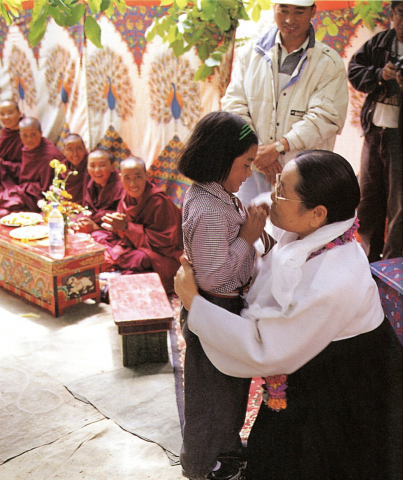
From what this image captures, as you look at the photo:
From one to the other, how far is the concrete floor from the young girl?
0.55 m

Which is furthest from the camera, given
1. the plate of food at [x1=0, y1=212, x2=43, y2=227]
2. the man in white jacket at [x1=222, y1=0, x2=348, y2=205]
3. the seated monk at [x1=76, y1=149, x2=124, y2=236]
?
the seated monk at [x1=76, y1=149, x2=124, y2=236]

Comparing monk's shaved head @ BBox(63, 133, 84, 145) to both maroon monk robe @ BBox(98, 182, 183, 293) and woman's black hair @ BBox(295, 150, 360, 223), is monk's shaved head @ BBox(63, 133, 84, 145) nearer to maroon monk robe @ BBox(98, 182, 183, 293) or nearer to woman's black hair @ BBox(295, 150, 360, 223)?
maroon monk robe @ BBox(98, 182, 183, 293)

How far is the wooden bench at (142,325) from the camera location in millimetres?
3564

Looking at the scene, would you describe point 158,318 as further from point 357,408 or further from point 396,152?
point 396,152

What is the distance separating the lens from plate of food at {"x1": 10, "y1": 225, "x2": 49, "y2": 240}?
464cm

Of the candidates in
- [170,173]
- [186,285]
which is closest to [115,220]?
[170,173]

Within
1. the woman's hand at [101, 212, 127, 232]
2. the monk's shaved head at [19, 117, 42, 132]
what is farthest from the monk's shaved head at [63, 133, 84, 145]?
the woman's hand at [101, 212, 127, 232]

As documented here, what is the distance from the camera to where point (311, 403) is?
1.92 metres

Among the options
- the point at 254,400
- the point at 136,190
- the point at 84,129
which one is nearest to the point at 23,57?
the point at 84,129

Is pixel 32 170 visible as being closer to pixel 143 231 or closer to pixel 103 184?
pixel 103 184

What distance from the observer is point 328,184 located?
183 cm

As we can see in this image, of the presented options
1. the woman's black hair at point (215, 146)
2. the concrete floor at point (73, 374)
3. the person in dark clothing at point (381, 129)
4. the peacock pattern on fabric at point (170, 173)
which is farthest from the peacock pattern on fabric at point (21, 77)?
the woman's black hair at point (215, 146)

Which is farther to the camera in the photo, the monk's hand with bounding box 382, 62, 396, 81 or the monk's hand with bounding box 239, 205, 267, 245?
the monk's hand with bounding box 382, 62, 396, 81

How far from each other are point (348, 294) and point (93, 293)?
10.5 feet
